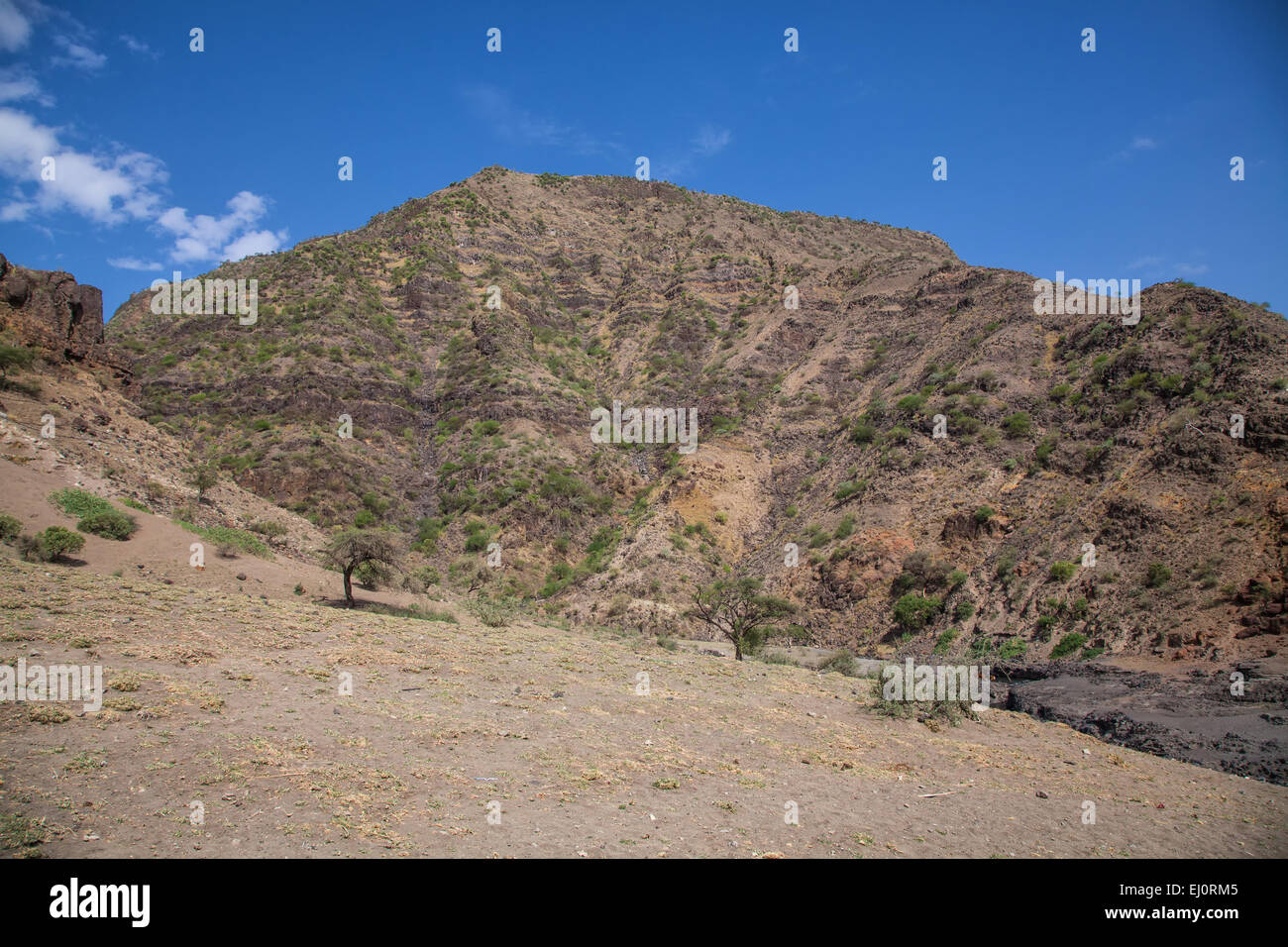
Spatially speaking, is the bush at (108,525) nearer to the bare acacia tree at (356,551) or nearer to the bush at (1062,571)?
the bare acacia tree at (356,551)

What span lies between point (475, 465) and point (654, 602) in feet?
58.9

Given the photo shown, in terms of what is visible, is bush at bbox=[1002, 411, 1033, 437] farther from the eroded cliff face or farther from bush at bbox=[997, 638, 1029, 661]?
the eroded cliff face

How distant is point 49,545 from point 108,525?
1.95m

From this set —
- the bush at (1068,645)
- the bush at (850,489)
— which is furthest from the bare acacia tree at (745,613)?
the bush at (1068,645)

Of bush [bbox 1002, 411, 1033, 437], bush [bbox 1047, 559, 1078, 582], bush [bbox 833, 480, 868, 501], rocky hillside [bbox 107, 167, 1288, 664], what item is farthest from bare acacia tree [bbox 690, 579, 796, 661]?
bush [bbox 1002, 411, 1033, 437]

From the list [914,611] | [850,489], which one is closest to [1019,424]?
[850,489]

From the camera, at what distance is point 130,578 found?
16.1m

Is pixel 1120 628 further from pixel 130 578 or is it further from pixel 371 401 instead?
pixel 371 401

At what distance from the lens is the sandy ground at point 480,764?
6.16 meters

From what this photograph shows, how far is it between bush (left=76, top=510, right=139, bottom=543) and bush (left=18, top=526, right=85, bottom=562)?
1.20 metres

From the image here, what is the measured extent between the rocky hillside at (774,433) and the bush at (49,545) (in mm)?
14019

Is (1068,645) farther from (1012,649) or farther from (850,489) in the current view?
(850,489)
